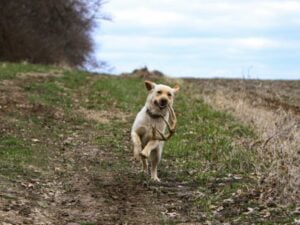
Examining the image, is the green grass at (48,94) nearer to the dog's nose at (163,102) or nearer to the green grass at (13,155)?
the green grass at (13,155)

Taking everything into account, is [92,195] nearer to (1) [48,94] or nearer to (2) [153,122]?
(2) [153,122]

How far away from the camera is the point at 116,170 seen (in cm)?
1127

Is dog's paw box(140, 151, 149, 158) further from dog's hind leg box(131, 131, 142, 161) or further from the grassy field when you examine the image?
the grassy field

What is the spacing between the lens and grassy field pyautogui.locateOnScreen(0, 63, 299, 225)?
27.9ft

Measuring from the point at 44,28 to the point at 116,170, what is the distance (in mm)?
34434

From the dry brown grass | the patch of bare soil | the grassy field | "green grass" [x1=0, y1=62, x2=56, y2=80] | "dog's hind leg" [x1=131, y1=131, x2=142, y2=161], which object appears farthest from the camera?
"green grass" [x1=0, y1=62, x2=56, y2=80]

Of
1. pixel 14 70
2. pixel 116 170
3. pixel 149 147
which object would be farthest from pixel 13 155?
pixel 14 70

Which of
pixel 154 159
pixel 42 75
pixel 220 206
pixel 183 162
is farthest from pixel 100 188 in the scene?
pixel 42 75

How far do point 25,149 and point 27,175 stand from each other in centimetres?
192

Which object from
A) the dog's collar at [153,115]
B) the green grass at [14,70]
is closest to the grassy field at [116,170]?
the dog's collar at [153,115]

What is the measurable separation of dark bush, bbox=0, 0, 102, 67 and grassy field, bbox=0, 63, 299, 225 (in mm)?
21707

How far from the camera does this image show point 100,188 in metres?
9.83

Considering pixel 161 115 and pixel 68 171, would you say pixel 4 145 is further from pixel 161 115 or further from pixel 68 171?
pixel 161 115

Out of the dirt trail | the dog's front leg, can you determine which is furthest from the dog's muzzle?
the dirt trail
